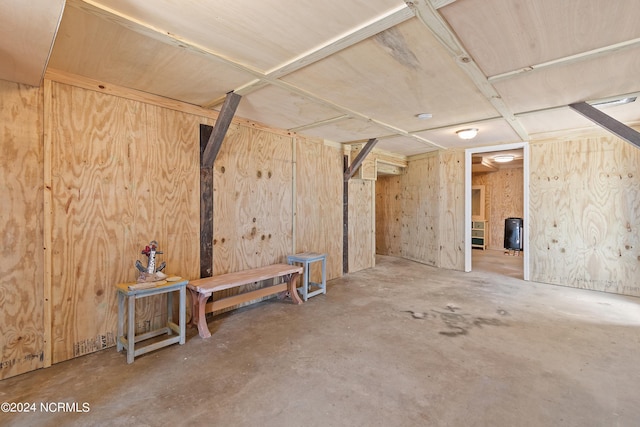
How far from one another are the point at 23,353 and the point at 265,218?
7.49 ft

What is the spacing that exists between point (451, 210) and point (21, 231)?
555 cm

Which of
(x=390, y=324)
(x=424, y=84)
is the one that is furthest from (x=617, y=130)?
(x=390, y=324)

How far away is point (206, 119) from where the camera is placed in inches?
117

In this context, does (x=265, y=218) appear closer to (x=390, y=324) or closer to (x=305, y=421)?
(x=390, y=324)

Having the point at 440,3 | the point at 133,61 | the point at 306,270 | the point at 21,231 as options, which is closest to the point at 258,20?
the point at 440,3

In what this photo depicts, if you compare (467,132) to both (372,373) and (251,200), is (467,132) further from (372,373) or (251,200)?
(372,373)

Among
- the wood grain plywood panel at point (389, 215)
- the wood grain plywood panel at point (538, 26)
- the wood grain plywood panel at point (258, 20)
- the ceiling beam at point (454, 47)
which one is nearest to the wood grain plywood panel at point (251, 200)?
the wood grain plywood panel at point (258, 20)

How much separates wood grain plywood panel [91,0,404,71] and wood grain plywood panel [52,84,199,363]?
115 cm

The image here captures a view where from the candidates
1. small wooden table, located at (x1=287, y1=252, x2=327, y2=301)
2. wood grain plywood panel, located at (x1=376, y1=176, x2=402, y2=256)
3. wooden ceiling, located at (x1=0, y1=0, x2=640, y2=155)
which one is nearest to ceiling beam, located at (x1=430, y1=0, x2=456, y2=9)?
wooden ceiling, located at (x1=0, y1=0, x2=640, y2=155)

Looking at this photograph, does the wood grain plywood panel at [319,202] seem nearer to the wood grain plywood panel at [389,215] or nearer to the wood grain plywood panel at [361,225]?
the wood grain plywood panel at [361,225]

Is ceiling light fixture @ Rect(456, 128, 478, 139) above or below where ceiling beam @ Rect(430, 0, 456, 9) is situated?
above

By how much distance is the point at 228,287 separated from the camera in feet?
8.87

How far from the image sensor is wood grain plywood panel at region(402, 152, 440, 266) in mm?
5480

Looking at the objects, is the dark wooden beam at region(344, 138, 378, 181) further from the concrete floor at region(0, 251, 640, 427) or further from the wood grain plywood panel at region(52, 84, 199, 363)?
the wood grain plywood panel at region(52, 84, 199, 363)
